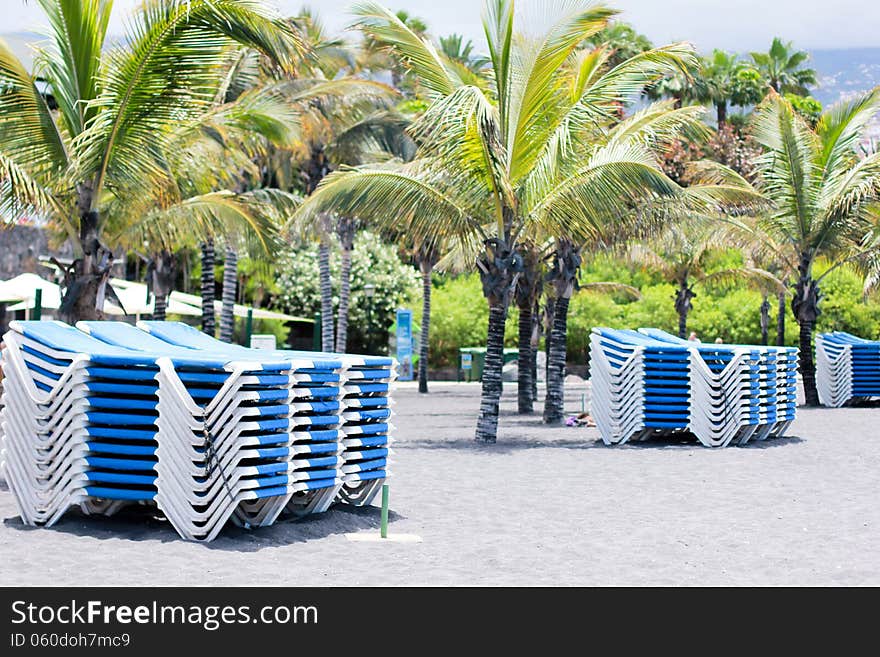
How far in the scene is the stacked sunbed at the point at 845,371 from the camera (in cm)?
2578

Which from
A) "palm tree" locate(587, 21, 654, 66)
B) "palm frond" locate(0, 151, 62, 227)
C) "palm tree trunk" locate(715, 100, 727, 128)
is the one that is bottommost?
"palm frond" locate(0, 151, 62, 227)

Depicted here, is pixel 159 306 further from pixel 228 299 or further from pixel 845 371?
pixel 845 371

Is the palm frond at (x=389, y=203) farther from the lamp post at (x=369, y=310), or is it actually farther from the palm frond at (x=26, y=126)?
the lamp post at (x=369, y=310)

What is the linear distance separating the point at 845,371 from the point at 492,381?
497 inches

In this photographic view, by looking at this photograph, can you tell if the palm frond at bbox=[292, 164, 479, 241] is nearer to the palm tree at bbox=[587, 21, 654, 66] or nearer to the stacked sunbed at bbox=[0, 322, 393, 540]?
the stacked sunbed at bbox=[0, 322, 393, 540]

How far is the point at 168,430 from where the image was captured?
25.4 ft

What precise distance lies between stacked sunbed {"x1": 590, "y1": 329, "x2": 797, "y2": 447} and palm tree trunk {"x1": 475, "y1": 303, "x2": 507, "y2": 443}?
4.41 feet

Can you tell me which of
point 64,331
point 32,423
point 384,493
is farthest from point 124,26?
point 384,493

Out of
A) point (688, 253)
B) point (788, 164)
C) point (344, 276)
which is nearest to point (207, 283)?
point (344, 276)

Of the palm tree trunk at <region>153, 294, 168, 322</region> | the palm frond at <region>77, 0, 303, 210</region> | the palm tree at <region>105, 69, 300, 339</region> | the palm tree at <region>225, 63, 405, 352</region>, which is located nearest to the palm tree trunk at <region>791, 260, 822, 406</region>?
the palm tree at <region>225, 63, 405, 352</region>

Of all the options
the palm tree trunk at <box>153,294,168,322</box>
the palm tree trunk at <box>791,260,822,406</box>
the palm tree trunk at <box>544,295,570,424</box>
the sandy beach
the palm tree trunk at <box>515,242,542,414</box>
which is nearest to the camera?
the sandy beach

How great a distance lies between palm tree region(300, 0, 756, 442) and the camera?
49.8 feet
